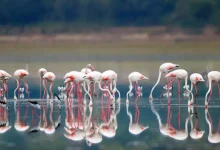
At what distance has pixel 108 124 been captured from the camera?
1484 cm

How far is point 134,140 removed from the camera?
511 inches

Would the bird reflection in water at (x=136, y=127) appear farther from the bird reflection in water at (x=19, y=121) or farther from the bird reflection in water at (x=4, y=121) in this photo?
the bird reflection in water at (x=4, y=121)

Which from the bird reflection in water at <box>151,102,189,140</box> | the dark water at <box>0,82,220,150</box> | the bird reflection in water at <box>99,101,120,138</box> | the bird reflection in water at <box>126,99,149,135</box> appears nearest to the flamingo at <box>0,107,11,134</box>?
the dark water at <box>0,82,220,150</box>

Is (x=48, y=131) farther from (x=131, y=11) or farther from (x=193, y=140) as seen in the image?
(x=131, y=11)

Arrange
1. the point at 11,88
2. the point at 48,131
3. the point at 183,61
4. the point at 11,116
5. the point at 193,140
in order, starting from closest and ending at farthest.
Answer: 1. the point at 193,140
2. the point at 48,131
3. the point at 11,116
4. the point at 11,88
5. the point at 183,61

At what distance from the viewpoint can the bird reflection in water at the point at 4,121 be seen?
14.4 metres

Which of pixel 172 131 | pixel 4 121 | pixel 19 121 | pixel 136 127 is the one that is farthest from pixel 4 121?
pixel 172 131

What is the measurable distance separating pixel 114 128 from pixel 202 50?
2396 cm

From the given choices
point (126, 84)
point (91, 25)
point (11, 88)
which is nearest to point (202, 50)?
point (91, 25)

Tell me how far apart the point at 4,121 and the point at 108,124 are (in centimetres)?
185

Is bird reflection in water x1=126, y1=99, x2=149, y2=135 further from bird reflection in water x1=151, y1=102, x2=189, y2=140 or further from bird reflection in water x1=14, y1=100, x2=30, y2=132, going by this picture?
bird reflection in water x1=14, y1=100, x2=30, y2=132

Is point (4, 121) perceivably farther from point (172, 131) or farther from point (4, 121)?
point (172, 131)

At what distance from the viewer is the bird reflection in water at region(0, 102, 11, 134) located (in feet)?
47.2

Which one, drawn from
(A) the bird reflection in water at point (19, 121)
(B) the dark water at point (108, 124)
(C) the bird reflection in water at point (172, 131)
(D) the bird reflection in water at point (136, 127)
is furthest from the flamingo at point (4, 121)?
(C) the bird reflection in water at point (172, 131)
